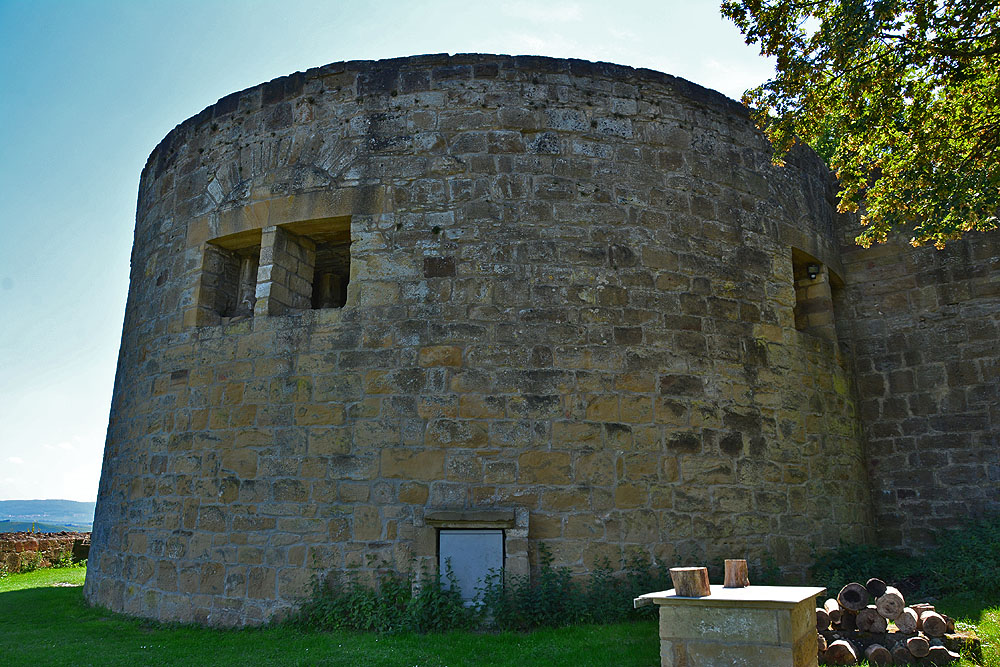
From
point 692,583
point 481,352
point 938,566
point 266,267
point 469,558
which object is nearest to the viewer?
point 692,583

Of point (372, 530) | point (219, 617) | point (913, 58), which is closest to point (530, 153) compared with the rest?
point (913, 58)

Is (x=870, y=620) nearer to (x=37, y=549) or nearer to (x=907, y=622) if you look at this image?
(x=907, y=622)

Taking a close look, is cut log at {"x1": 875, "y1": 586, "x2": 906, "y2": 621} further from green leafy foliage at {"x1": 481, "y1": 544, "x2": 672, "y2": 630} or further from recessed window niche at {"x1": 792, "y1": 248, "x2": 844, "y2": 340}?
recessed window niche at {"x1": 792, "y1": 248, "x2": 844, "y2": 340}

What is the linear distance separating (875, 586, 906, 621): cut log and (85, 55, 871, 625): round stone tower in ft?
5.71

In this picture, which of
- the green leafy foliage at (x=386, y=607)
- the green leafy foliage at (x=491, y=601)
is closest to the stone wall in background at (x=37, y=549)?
the green leafy foliage at (x=386, y=607)

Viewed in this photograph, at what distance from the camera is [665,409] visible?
6.41 metres

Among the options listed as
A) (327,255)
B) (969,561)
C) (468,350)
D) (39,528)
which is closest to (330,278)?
(327,255)

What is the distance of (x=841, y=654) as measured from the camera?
174 inches

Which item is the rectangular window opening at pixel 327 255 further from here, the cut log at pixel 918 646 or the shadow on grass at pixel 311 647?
the cut log at pixel 918 646

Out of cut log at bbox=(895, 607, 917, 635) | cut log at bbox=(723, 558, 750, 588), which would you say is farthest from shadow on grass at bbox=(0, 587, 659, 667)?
cut log at bbox=(895, 607, 917, 635)

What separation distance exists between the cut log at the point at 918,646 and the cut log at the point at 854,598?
13.3 inches

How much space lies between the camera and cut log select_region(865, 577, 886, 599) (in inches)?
190

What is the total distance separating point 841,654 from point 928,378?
16.4 feet

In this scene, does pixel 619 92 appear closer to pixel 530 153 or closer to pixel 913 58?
pixel 530 153
